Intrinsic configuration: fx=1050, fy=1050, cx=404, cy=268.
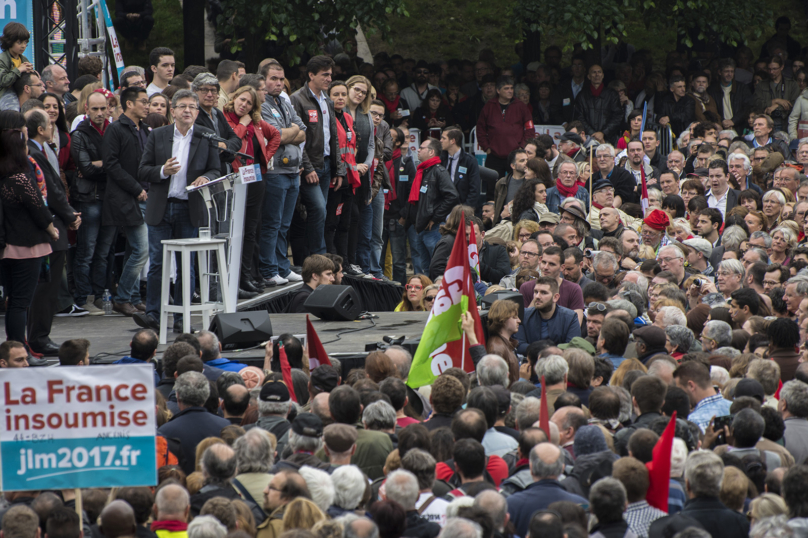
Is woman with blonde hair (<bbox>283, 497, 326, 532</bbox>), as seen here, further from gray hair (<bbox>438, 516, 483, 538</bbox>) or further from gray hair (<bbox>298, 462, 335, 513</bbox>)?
gray hair (<bbox>438, 516, 483, 538</bbox>)

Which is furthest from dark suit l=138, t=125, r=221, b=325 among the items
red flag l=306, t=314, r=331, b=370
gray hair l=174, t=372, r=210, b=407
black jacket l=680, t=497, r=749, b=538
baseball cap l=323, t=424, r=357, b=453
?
black jacket l=680, t=497, r=749, b=538

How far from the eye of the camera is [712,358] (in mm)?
7574

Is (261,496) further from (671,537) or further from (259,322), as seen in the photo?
(259,322)

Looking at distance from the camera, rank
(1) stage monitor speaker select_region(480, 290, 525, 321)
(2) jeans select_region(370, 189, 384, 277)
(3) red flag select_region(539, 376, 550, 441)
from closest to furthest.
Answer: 1. (3) red flag select_region(539, 376, 550, 441)
2. (1) stage monitor speaker select_region(480, 290, 525, 321)
3. (2) jeans select_region(370, 189, 384, 277)

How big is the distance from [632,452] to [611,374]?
6.73ft

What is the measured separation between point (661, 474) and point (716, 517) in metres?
0.31

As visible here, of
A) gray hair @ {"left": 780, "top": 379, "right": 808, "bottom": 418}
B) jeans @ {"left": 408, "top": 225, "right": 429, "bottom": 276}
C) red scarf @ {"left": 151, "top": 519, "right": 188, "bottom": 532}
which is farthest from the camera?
jeans @ {"left": 408, "top": 225, "right": 429, "bottom": 276}

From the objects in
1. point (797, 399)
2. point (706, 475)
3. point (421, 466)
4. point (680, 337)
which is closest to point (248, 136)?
point (680, 337)

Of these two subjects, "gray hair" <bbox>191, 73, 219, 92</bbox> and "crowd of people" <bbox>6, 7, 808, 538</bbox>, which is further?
"gray hair" <bbox>191, 73, 219, 92</bbox>

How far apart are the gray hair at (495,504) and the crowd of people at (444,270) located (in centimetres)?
1

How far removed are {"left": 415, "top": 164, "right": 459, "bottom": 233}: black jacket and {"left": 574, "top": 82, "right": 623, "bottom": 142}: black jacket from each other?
4046 millimetres

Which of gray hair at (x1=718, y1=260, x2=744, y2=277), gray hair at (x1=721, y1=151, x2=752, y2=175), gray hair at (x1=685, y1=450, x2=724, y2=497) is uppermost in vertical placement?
gray hair at (x1=721, y1=151, x2=752, y2=175)

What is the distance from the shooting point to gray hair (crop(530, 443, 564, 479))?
5.11 metres

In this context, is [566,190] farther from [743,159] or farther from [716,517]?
[716,517]
